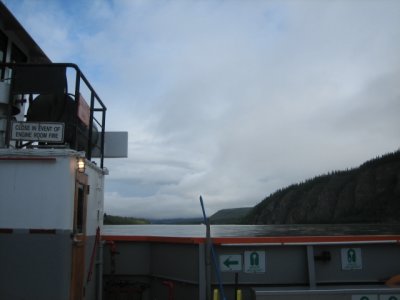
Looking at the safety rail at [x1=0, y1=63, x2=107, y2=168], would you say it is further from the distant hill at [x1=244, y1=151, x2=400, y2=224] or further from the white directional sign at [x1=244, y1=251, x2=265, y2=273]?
the distant hill at [x1=244, y1=151, x2=400, y2=224]

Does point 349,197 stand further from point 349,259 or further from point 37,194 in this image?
point 37,194

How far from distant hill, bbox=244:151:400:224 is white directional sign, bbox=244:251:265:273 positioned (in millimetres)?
143437

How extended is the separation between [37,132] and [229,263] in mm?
3661

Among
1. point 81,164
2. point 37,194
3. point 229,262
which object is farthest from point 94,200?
point 229,262

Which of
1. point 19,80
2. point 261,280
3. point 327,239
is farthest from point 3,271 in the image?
point 327,239

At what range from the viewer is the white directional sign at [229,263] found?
24.3ft

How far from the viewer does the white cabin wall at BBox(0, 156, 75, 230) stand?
20.0 ft

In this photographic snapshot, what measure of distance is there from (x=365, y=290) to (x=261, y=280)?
1651 millimetres

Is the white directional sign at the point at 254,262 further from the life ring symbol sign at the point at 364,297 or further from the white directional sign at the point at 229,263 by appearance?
the life ring symbol sign at the point at 364,297

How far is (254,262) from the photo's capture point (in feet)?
24.3

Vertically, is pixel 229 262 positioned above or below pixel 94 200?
below

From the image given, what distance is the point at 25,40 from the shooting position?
9.27 meters

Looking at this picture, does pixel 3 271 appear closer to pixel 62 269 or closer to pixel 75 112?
pixel 62 269

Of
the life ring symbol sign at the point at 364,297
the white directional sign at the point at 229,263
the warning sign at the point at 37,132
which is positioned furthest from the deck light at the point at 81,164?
the life ring symbol sign at the point at 364,297
